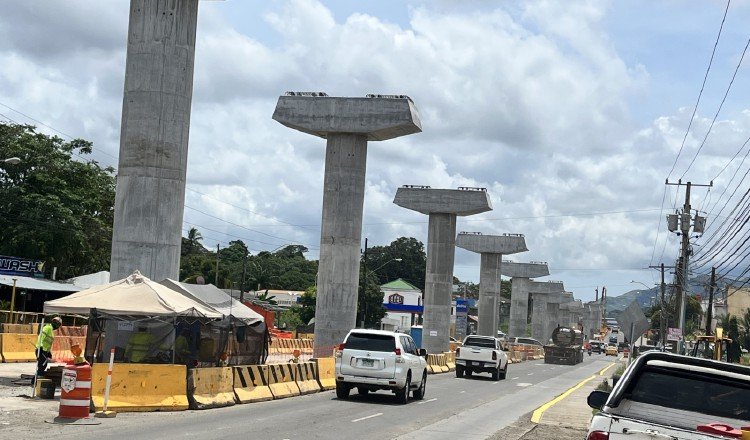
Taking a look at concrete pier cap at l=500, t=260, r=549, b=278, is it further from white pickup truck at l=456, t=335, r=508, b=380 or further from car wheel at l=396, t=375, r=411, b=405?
car wheel at l=396, t=375, r=411, b=405

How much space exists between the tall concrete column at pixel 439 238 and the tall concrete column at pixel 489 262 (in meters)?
22.7

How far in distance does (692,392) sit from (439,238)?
185 feet

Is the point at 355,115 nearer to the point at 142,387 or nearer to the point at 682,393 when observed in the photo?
the point at 142,387

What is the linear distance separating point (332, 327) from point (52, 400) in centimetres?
2314

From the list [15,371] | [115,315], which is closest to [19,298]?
[15,371]

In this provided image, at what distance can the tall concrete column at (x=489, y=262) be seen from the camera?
292 ft

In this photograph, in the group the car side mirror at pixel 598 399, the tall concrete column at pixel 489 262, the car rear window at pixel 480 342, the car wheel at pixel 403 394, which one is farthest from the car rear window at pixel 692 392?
the tall concrete column at pixel 489 262

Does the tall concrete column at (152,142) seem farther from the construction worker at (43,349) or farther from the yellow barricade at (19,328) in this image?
the yellow barricade at (19,328)

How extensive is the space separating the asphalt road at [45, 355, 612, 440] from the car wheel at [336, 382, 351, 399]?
0.27m

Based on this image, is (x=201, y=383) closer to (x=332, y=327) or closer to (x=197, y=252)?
(x=332, y=327)

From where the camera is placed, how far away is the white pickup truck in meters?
44.1

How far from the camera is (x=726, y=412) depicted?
9562 millimetres

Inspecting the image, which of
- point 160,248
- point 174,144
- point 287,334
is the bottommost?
point 287,334

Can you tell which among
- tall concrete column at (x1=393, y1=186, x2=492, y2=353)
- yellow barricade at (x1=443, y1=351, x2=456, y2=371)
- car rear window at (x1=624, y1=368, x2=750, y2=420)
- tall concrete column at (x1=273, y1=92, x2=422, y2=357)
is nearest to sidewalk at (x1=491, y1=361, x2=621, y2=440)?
car rear window at (x1=624, y1=368, x2=750, y2=420)
